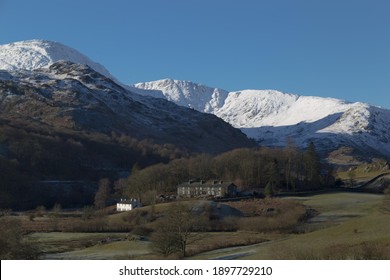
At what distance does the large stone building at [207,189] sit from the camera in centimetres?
13288

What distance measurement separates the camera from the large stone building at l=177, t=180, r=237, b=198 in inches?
5231

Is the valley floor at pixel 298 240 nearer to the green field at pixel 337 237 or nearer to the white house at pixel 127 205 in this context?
the green field at pixel 337 237

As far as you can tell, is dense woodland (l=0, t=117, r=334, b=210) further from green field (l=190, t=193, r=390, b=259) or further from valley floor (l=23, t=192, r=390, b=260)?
valley floor (l=23, t=192, r=390, b=260)

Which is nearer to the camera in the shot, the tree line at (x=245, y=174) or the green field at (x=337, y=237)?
the green field at (x=337, y=237)

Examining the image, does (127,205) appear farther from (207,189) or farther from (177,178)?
(177,178)

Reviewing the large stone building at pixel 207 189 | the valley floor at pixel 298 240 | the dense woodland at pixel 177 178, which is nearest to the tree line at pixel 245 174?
the dense woodland at pixel 177 178

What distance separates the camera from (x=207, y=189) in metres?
138

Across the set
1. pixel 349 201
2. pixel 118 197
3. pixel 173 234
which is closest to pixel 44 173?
pixel 118 197

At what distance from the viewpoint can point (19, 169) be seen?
579 feet

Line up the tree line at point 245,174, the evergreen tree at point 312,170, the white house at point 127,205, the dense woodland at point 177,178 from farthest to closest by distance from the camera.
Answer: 1. the evergreen tree at point 312,170
2. the tree line at point 245,174
3. the dense woodland at point 177,178
4. the white house at point 127,205

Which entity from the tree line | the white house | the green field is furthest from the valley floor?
the white house

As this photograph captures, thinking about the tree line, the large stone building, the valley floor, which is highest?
the tree line
